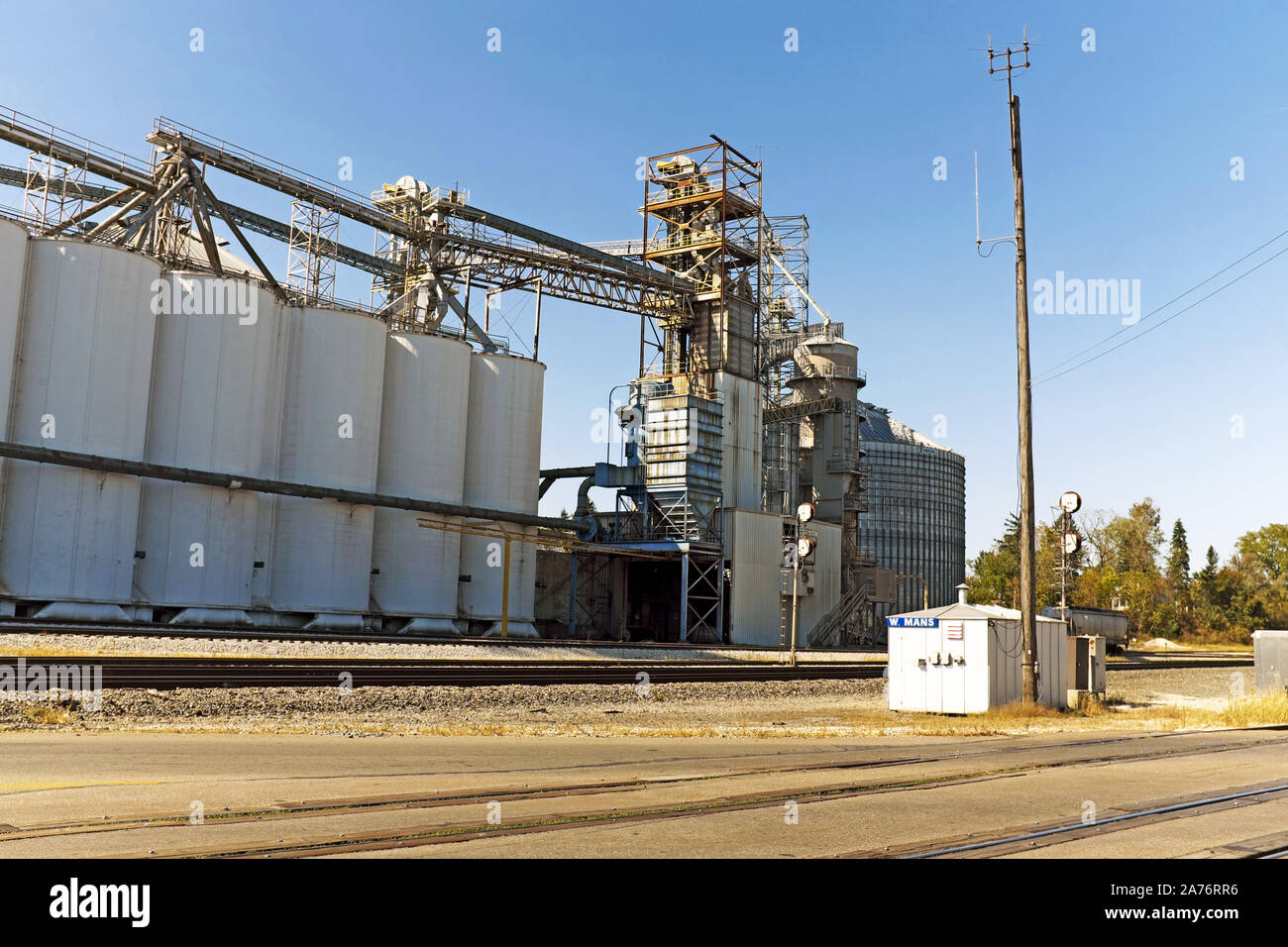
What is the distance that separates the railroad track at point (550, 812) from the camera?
7473 mm

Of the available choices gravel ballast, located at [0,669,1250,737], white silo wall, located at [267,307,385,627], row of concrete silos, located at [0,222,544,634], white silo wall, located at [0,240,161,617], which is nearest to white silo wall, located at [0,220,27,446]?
row of concrete silos, located at [0,222,544,634]

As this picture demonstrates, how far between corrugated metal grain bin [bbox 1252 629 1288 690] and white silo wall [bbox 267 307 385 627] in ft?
109

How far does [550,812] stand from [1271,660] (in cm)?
2588

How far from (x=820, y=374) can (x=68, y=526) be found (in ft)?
148

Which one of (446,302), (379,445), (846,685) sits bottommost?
(846,685)

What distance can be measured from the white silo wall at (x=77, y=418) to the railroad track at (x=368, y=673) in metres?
14.2

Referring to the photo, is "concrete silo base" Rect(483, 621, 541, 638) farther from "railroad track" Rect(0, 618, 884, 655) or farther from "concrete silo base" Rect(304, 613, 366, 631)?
"railroad track" Rect(0, 618, 884, 655)

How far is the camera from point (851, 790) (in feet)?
36.2

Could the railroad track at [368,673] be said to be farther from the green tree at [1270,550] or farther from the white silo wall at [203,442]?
the green tree at [1270,550]

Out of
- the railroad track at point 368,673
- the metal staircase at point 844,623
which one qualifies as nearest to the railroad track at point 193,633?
the railroad track at point 368,673

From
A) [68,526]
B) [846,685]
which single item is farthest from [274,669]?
[68,526]

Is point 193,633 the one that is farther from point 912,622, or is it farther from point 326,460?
point 912,622
